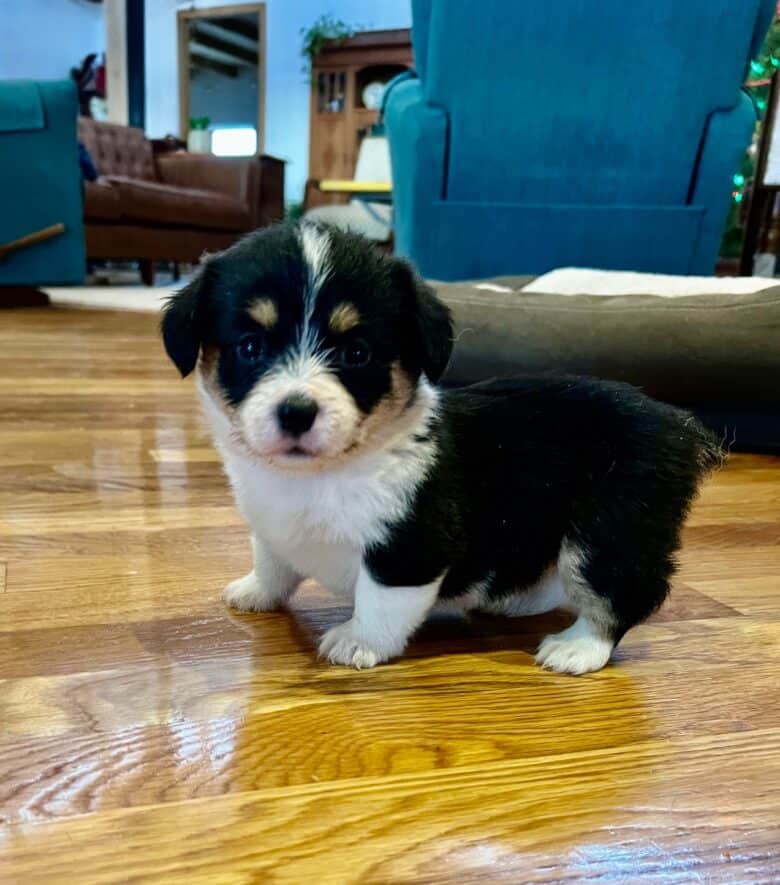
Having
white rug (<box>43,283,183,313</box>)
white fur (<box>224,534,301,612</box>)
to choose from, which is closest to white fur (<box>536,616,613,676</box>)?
white fur (<box>224,534,301,612</box>)

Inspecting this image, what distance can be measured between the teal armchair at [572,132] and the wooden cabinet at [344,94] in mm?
7340

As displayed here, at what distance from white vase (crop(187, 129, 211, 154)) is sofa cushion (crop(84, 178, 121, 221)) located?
468cm

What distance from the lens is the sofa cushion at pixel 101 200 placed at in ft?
22.7

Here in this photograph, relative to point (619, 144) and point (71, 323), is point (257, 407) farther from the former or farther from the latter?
point (71, 323)

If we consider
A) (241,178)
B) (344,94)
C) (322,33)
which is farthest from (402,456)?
(322,33)

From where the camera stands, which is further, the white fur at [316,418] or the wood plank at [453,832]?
the white fur at [316,418]

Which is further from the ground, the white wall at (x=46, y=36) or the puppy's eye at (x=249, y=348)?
the white wall at (x=46, y=36)

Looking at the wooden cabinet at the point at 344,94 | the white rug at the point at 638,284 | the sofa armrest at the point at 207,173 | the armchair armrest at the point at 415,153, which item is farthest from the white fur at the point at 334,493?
the wooden cabinet at the point at 344,94

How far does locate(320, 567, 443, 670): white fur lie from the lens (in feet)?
3.68

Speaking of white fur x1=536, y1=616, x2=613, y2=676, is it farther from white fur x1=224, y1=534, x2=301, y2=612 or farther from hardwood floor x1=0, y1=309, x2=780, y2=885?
white fur x1=224, y1=534, x2=301, y2=612

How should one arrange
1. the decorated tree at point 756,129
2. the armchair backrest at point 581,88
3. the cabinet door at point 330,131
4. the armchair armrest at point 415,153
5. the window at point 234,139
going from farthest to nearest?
1. the window at point 234,139
2. the cabinet door at point 330,131
3. the decorated tree at point 756,129
4. the armchair armrest at point 415,153
5. the armchair backrest at point 581,88

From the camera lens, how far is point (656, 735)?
40.0 inches

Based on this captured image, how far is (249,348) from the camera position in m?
1.06

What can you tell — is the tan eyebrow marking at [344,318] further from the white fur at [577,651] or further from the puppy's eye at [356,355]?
the white fur at [577,651]
